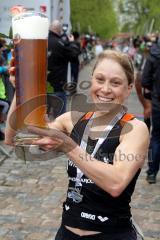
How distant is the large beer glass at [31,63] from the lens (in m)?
2.04

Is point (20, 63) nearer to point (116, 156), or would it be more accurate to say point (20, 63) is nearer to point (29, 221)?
point (116, 156)

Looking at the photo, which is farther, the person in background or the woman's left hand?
the person in background

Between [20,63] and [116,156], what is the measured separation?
540 mm

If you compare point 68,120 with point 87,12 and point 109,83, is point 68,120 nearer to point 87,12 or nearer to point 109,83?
point 109,83

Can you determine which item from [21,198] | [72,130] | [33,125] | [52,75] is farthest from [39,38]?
[52,75]

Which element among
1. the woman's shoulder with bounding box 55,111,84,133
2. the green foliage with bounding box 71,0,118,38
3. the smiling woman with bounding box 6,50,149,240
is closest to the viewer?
the smiling woman with bounding box 6,50,149,240

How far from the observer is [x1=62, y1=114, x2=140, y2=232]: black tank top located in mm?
2242

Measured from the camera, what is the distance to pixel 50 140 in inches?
73.4

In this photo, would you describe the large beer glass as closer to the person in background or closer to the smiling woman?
the smiling woman

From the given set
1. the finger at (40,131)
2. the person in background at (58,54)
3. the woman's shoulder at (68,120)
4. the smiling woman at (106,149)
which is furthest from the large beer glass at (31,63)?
the person in background at (58,54)

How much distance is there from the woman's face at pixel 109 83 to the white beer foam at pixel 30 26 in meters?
0.30

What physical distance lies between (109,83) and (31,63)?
37 cm

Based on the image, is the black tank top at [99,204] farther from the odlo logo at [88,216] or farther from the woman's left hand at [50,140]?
the woman's left hand at [50,140]

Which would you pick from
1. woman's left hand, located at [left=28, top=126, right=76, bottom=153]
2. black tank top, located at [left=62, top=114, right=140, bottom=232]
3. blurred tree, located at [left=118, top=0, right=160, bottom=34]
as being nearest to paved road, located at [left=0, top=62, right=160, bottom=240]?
black tank top, located at [left=62, top=114, right=140, bottom=232]
